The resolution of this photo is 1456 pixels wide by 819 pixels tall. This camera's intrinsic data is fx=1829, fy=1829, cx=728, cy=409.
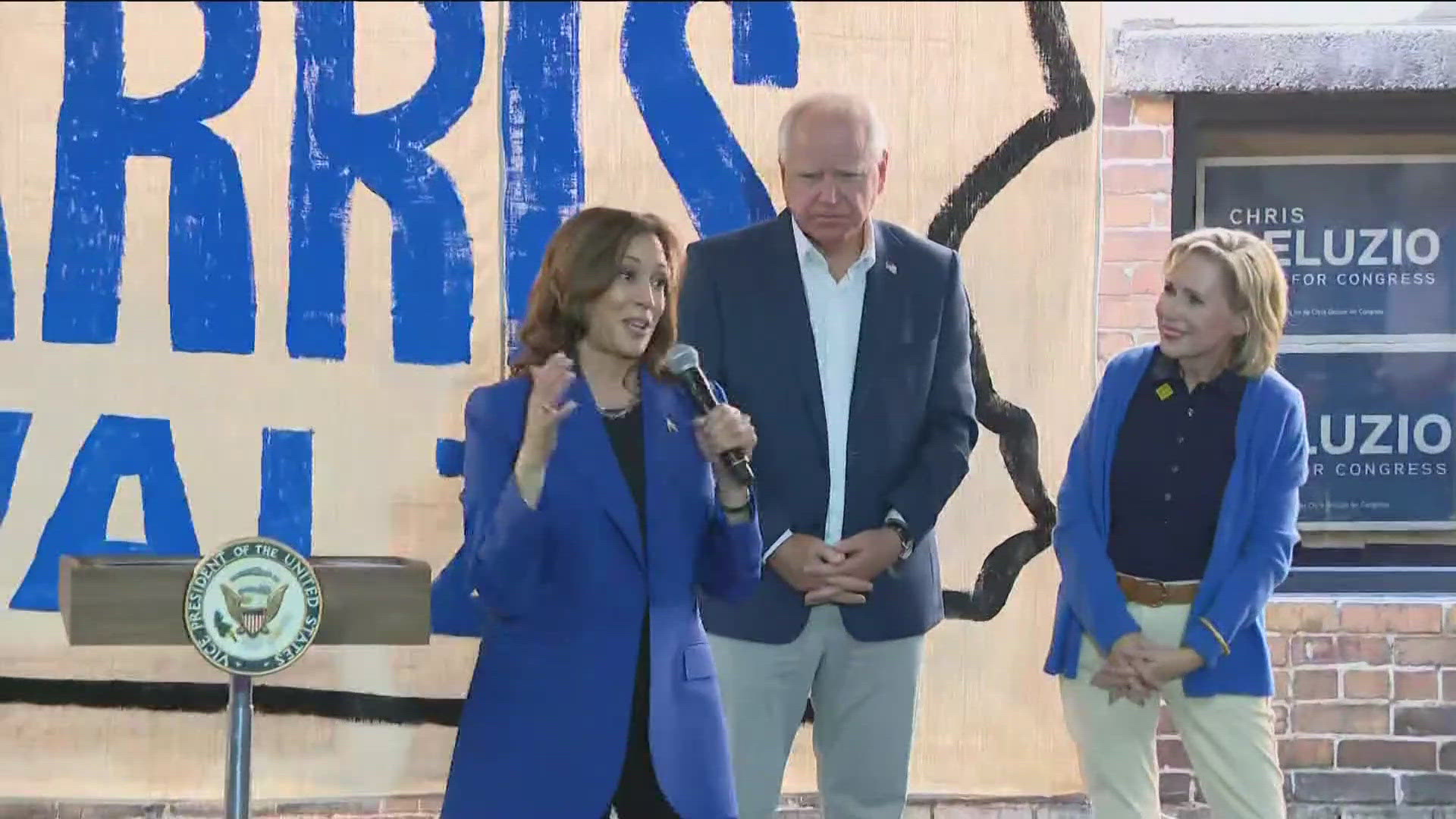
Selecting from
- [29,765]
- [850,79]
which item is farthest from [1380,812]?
[29,765]

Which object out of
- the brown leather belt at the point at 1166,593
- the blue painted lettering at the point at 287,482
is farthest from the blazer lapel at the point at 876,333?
the blue painted lettering at the point at 287,482

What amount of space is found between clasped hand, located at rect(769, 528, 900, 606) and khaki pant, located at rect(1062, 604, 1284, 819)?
466 mm

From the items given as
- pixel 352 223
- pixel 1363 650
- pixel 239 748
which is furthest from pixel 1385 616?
pixel 239 748

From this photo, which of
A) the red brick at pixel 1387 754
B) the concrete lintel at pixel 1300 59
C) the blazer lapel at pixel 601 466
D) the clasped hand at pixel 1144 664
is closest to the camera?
the blazer lapel at pixel 601 466

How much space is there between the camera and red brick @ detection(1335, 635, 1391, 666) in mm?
4812

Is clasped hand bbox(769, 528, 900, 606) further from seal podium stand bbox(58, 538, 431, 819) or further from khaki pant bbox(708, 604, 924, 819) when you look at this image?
seal podium stand bbox(58, 538, 431, 819)

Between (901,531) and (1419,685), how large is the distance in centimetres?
193

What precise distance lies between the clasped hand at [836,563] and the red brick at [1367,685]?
1.77 m

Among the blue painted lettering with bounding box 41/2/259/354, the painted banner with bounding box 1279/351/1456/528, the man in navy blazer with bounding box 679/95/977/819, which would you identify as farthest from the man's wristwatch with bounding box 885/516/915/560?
the blue painted lettering with bounding box 41/2/259/354

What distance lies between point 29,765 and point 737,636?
2212 millimetres

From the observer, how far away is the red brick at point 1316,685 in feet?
15.8

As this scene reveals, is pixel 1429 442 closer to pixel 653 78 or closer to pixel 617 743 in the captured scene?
pixel 653 78

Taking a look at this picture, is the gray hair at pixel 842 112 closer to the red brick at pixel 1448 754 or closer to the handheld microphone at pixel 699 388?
the handheld microphone at pixel 699 388

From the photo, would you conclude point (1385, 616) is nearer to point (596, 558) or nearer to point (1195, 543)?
point (1195, 543)
